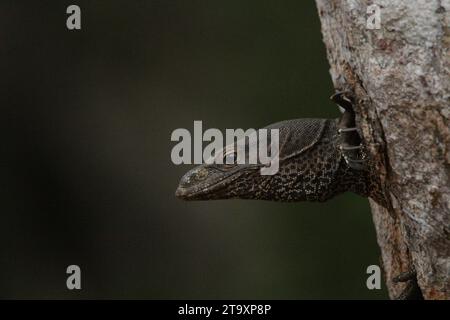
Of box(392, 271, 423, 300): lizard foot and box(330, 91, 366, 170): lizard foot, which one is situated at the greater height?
box(330, 91, 366, 170): lizard foot

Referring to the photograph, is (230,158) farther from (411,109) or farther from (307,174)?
(411,109)

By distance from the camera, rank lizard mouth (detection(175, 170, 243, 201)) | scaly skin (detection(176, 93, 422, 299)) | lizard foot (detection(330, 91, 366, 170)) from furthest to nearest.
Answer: lizard mouth (detection(175, 170, 243, 201))
scaly skin (detection(176, 93, 422, 299))
lizard foot (detection(330, 91, 366, 170))

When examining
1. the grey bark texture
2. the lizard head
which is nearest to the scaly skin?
the lizard head

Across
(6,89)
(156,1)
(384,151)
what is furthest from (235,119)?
(384,151)

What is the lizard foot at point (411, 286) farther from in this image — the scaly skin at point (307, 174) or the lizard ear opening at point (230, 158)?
the lizard ear opening at point (230, 158)

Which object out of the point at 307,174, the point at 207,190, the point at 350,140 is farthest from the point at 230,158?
the point at 350,140

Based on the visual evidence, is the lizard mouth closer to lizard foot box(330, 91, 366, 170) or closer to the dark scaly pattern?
the dark scaly pattern

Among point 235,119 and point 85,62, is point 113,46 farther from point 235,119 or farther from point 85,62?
point 235,119
